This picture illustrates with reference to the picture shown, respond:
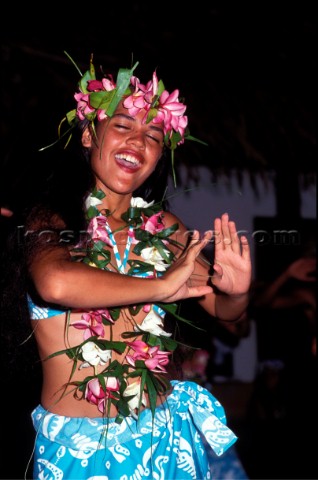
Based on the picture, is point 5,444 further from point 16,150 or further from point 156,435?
point 156,435

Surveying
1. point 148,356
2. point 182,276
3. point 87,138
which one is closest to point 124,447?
point 148,356

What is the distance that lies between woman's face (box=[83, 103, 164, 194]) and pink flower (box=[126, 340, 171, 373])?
498 mm

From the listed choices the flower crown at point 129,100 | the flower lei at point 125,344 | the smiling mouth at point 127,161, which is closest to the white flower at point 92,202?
the flower lei at point 125,344

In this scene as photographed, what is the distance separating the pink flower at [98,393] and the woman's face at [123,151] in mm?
616

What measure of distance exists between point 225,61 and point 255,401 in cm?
256

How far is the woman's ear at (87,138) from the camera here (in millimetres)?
2518

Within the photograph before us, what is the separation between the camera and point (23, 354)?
8.63 feet

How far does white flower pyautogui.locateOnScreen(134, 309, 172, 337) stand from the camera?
232cm

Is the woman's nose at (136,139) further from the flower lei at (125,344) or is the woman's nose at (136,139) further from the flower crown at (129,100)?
the flower lei at (125,344)

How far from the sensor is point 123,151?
2396 millimetres

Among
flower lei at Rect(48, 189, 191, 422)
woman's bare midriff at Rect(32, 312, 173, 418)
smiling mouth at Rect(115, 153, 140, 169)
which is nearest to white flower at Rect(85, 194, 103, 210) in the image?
flower lei at Rect(48, 189, 191, 422)

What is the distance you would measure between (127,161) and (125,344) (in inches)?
22.6

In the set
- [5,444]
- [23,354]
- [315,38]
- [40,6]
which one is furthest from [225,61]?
[23,354]

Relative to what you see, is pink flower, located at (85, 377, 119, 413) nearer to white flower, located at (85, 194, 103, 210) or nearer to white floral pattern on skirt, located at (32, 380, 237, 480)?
white floral pattern on skirt, located at (32, 380, 237, 480)
